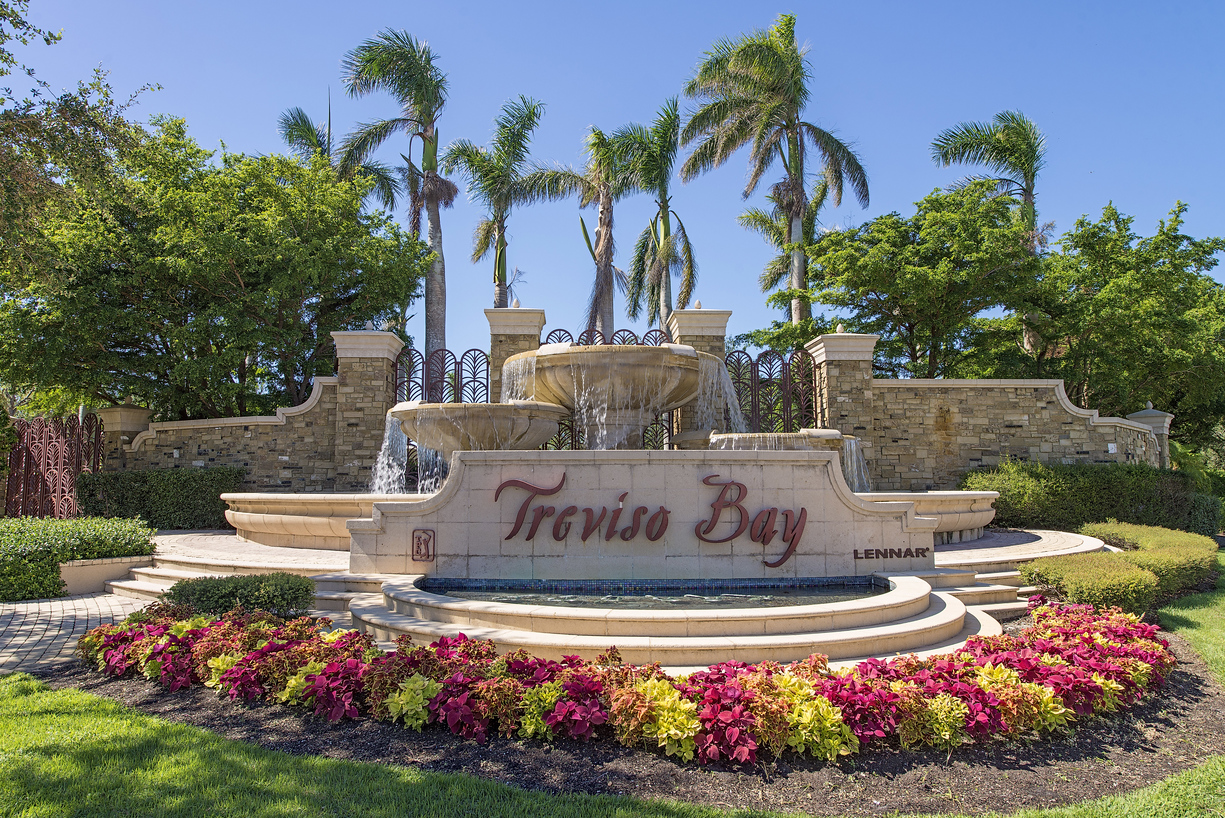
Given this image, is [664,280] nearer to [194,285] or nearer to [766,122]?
[766,122]

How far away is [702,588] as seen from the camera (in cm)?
763

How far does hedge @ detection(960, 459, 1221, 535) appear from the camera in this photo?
13.0 metres

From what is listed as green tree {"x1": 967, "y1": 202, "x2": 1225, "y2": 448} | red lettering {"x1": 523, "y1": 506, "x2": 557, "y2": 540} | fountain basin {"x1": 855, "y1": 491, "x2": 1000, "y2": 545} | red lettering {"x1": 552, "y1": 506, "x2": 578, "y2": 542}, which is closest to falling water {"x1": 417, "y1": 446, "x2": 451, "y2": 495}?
red lettering {"x1": 523, "y1": 506, "x2": 557, "y2": 540}

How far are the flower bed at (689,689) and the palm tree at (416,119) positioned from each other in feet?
60.6

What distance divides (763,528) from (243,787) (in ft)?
19.0

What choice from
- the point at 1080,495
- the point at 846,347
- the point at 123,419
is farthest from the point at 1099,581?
the point at 123,419

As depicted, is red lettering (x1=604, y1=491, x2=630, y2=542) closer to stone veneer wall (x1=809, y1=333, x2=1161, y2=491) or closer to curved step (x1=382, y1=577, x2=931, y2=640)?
curved step (x1=382, y1=577, x2=931, y2=640)

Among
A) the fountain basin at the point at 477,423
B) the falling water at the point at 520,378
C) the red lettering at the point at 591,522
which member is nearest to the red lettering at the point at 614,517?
the red lettering at the point at 591,522

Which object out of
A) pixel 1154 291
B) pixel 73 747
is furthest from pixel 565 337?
pixel 1154 291

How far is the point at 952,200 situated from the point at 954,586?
1518 centimetres

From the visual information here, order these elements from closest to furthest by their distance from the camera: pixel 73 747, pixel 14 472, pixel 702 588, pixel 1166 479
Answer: pixel 73 747 < pixel 702 588 < pixel 1166 479 < pixel 14 472

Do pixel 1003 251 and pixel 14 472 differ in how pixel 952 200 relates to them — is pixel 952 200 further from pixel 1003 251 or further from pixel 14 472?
pixel 14 472

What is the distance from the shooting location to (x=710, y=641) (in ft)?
17.7

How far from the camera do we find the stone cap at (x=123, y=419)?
15.9m
